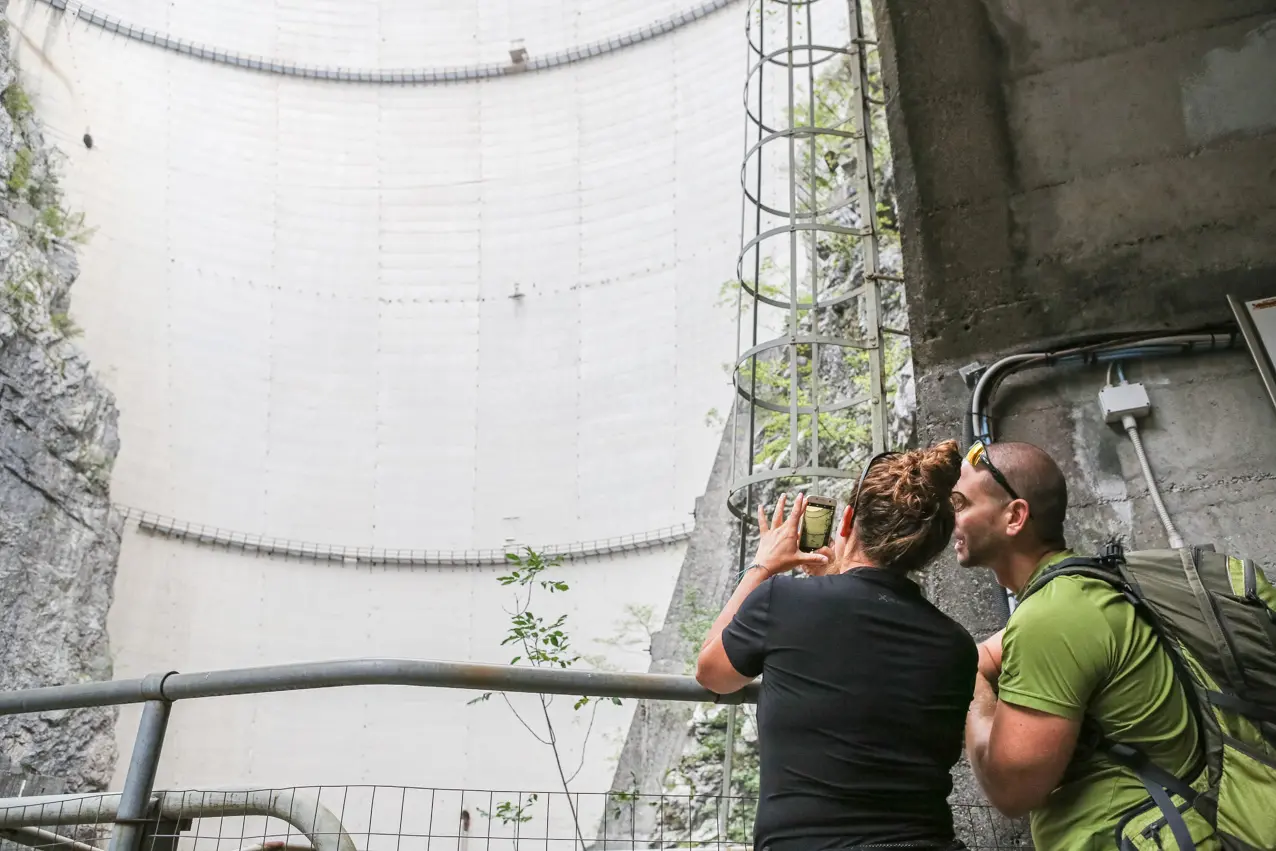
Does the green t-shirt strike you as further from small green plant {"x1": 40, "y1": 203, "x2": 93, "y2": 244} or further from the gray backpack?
small green plant {"x1": 40, "y1": 203, "x2": 93, "y2": 244}

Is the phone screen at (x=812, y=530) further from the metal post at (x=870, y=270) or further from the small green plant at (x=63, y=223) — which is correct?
the small green plant at (x=63, y=223)

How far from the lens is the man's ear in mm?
2102

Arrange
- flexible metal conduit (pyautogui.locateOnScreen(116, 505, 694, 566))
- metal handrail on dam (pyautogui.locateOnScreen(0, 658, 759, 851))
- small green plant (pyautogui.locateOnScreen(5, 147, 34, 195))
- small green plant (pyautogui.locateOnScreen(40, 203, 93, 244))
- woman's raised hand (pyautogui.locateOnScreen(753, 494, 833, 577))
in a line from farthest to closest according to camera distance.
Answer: small green plant (pyautogui.locateOnScreen(40, 203, 93, 244)), flexible metal conduit (pyautogui.locateOnScreen(116, 505, 694, 566)), small green plant (pyautogui.locateOnScreen(5, 147, 34, 195)), metal handrail on dam (pyautogui.locateOnScreen(0, 658, 759, 851)), woman's raised hand (pyautogui.locateOnScreen(753, 494, 833, 577))

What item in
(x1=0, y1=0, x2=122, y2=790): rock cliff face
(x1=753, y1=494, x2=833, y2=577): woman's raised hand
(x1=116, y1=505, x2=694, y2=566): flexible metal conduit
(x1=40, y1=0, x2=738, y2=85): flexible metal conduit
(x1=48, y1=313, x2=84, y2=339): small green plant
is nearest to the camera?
(x1=753, y1=494, x2=833, y2=577): woman's raised hand

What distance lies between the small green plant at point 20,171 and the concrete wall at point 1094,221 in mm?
15113

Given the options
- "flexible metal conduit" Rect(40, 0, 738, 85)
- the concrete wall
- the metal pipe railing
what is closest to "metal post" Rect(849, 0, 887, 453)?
the concrete wall

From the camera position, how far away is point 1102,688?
1.81m

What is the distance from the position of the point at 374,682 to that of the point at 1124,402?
2.39m

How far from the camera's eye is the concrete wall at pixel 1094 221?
318 cm

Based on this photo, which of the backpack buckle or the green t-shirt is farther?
the backpack buckle

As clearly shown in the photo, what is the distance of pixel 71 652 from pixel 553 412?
759 centimetres

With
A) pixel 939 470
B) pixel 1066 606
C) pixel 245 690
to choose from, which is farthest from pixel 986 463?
pixel 245 690

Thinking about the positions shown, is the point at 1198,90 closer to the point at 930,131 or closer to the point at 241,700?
the point at 930,131

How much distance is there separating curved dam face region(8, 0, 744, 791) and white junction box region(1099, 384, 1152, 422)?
11717 millimetres
